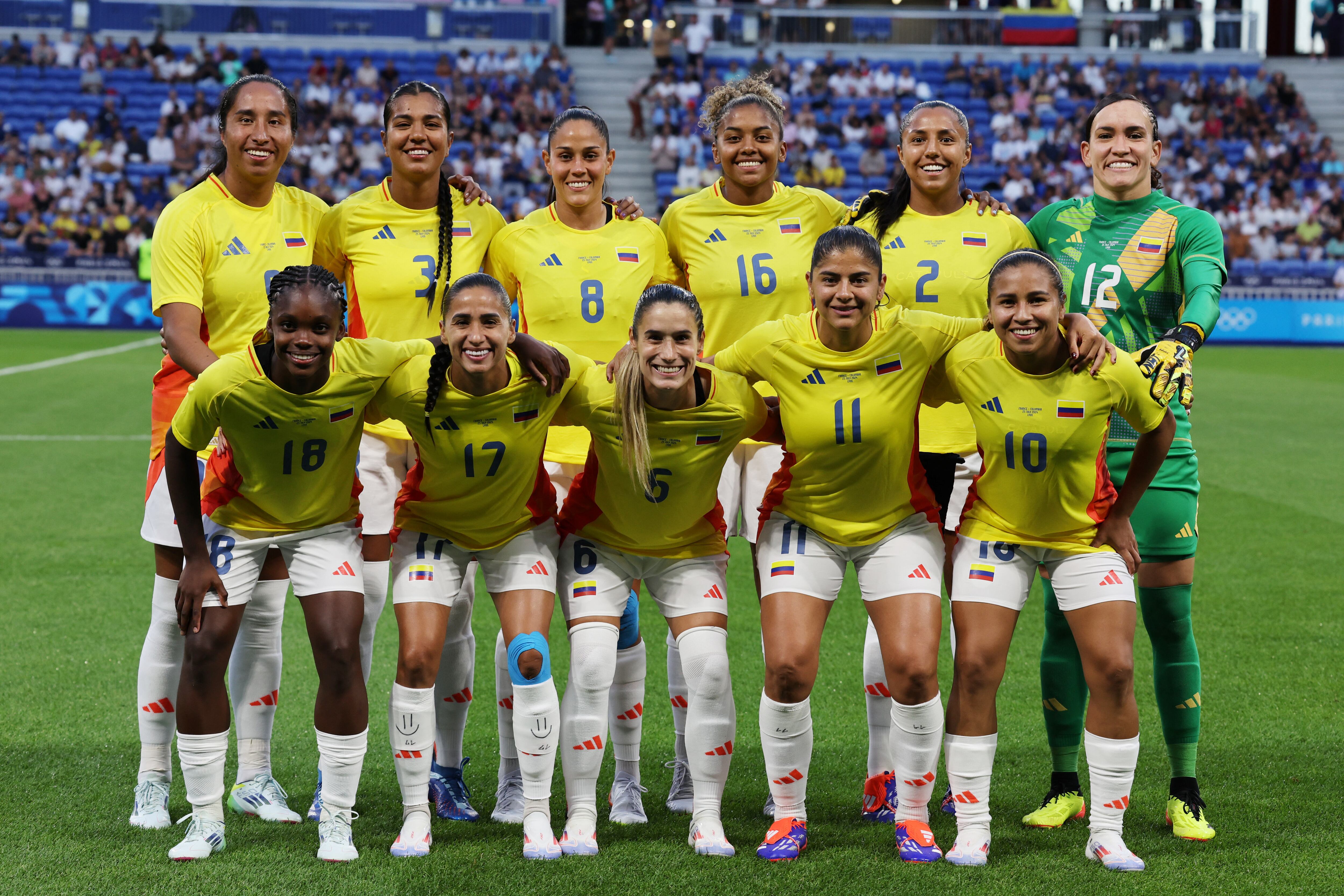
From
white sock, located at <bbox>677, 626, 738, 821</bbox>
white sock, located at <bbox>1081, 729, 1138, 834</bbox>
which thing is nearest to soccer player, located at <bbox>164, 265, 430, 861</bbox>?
white sock, located at <bbox>1081, 729, 1138, 834</bbox>

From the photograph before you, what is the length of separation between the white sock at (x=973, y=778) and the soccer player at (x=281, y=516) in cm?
182

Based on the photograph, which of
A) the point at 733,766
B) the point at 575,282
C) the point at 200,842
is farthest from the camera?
the point at 733,766

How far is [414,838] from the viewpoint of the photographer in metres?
3.79

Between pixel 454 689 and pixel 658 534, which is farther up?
pixel 658 534

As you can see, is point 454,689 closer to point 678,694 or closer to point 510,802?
point 510,802

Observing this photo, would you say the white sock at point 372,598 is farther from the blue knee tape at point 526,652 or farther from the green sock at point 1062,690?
the green sock at point 1062,690

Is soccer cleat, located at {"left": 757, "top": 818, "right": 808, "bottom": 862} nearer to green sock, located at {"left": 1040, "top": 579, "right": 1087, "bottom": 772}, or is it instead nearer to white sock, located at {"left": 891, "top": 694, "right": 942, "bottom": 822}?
white sock, located at {"left": 891, "top": 694, "right": 942, "bottom": 822}

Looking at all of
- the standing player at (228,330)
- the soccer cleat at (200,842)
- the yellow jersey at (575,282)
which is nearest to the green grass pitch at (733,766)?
the soccer cleat at (200,842)

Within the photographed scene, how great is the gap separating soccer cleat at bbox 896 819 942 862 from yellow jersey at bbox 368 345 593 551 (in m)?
1.52

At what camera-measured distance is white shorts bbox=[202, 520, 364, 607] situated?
382 cm

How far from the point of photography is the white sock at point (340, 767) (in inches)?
147

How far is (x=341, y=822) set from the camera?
12.4 feet

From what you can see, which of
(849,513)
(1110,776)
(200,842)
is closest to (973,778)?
(1110,776)

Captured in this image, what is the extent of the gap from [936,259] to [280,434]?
229cm
